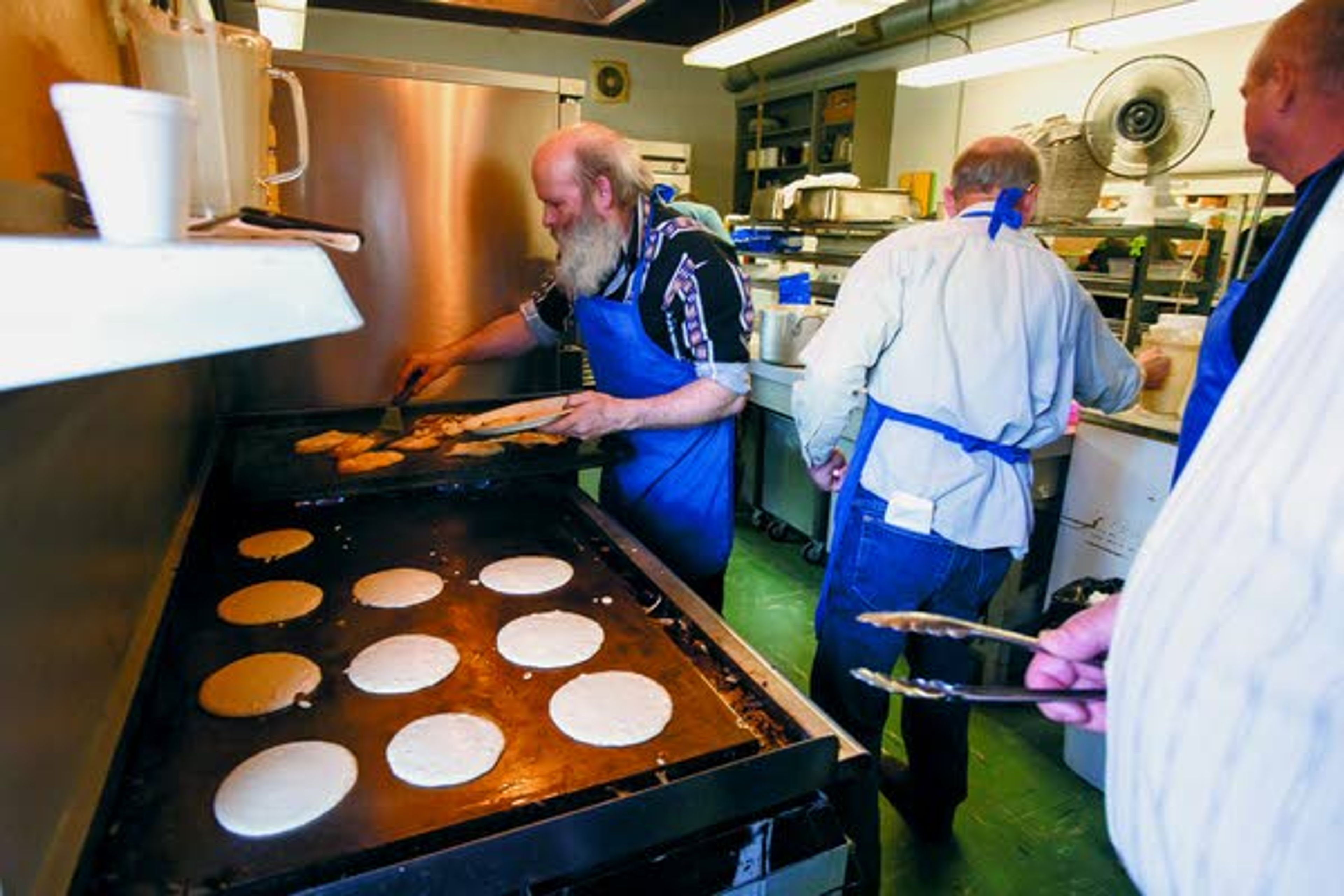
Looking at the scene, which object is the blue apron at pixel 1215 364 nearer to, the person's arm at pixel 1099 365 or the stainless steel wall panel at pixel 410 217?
the person's arm at pixel 1099 365

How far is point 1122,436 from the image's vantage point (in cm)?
238

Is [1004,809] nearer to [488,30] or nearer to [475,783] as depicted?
[475,783]

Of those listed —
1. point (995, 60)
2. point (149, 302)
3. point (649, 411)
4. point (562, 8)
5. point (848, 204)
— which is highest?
point (995, 60)

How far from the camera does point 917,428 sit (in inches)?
75.1

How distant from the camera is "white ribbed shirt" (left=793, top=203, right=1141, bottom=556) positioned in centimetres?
182

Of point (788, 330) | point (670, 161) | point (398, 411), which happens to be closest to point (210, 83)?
point (398, 411)

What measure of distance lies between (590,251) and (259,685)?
1.36 metres

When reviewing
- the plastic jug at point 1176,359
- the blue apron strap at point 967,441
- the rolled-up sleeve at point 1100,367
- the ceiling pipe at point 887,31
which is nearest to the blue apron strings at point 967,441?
the blue apron strap at point 967,441

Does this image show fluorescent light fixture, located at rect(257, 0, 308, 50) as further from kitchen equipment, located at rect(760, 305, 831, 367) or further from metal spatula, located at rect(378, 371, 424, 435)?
kitchen equipment, located at rect(760, 305, 831, 367)

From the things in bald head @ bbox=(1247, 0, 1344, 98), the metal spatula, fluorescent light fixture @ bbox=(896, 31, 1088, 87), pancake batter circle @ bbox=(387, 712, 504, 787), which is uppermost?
fluorescent light fixture @ bbox=(896, 31, 1088, 87)

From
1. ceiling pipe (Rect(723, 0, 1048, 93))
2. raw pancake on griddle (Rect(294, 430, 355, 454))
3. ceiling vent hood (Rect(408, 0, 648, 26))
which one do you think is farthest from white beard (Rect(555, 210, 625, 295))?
ceiling pipe (Rect(723, 0, 1048, 93))

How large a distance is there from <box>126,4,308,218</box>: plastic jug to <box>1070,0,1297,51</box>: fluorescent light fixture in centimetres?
316

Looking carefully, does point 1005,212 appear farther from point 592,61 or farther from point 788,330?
point 592,61

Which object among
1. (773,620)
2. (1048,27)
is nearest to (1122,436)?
(773,620)
